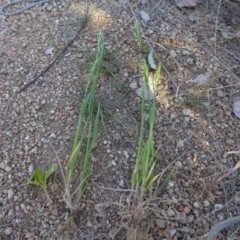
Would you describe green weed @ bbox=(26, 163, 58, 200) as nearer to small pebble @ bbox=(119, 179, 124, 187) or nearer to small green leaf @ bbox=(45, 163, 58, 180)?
small green leaf @ bbox=(45, 163, 58, 180)

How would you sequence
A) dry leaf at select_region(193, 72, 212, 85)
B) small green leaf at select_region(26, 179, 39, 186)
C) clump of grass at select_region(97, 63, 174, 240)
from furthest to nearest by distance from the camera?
dry leaf at select_region(193, 72, 212, 85), small green leaf at select_region(26, 179, 39, 186), clump of grass at select_region(97, 63, 174, 240)

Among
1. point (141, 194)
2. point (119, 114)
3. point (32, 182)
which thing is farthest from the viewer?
point (119, 114)

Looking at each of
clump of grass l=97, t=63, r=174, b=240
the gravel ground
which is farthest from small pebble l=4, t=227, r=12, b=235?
clump of grass l=97, t=63, r=174, b=240

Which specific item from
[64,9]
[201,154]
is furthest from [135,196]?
[64,9]

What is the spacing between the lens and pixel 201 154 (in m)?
1.41

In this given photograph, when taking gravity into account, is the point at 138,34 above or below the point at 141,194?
above

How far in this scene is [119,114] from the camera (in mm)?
1493

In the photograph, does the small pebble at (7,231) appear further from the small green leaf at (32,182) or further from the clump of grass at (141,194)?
the clump of grass at (141,194)

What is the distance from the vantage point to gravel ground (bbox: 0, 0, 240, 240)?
4.19 ft

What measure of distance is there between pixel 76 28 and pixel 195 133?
711mm

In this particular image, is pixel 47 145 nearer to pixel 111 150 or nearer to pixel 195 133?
pixel 111 150

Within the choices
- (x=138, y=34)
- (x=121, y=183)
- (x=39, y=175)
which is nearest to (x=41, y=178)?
(x=39, y=175)

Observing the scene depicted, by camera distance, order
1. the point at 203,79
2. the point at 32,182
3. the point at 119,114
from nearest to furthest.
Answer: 1. the point at 32,182
2. the point at 119,114
3. the point at 203,79

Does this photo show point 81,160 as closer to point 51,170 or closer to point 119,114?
point 51,170
